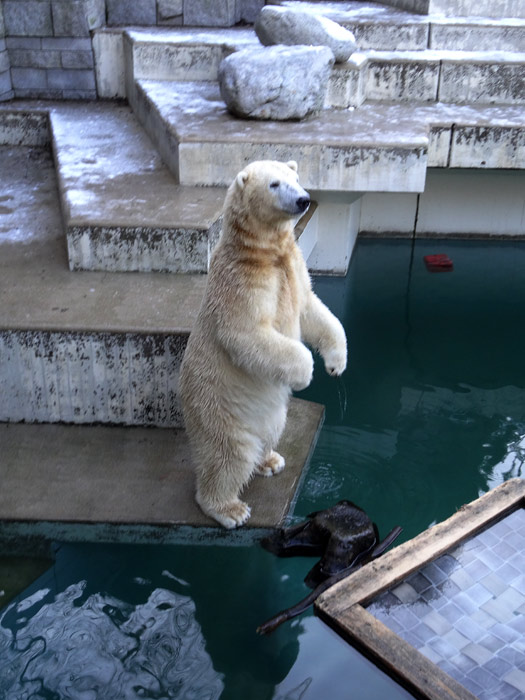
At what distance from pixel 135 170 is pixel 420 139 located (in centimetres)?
169

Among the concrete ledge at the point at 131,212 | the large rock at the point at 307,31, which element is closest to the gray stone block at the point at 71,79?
the concrete ledge at the point at 131,212

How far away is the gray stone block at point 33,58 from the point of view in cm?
635

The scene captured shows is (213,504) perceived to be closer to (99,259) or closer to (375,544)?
(375,544)

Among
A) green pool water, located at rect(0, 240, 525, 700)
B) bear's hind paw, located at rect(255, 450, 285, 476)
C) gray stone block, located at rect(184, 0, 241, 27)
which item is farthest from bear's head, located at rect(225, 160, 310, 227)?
gray stone block, located at rect(184, 0, 241, 27)

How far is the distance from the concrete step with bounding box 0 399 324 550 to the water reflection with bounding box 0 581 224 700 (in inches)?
9.7

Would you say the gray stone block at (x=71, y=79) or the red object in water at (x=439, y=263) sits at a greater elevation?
the gray stone block at (x=71, y=79)

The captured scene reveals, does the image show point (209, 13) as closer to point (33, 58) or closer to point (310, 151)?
point (33, 58)

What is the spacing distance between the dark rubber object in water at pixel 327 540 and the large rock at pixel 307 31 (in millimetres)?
3329

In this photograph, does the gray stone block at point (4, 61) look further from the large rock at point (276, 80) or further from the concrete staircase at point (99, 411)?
the concrete staircase at point (99, 411)

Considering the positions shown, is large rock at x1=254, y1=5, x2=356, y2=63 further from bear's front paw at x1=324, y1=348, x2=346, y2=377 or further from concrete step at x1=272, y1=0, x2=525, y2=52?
bear's front paw at x1=324, y1=348, x2=346, y2=377

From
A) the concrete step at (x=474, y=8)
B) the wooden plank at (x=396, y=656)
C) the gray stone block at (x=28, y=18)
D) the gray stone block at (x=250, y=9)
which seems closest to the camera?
the wooden plank at (x=396, y=656)

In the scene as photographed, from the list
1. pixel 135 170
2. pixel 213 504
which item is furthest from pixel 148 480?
pixel 135 170

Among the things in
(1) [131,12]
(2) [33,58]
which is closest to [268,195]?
(2) [33,58]

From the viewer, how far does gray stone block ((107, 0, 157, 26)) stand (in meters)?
6.72
